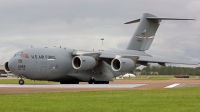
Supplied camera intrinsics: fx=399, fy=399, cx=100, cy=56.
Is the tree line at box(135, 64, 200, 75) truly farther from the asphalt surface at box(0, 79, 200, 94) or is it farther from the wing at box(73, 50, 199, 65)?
the asphalt surface at box(0, 79, 200, 94)

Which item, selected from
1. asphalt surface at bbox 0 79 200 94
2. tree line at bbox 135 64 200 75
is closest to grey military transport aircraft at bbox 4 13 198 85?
asphalt surface at bbox 0 79 200 94

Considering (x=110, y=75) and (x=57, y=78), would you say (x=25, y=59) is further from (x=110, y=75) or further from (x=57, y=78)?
(x=110, y=75)

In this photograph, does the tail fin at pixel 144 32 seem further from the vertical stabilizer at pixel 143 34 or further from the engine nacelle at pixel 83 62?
the engine nacelle at pixel 83 62

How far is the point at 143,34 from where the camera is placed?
43344mm

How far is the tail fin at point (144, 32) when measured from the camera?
42781 millimetres

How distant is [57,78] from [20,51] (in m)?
4.63

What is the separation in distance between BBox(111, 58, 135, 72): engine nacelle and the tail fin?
5.65m

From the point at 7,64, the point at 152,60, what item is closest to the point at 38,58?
the point at 7,64

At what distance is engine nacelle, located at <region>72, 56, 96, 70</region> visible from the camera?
36.7m

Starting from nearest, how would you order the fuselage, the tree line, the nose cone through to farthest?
1. the nose cone
2. the fuselage
3. the tree line

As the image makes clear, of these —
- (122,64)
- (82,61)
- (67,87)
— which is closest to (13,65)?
(82,61)

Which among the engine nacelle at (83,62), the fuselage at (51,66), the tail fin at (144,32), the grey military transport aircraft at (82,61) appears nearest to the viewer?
the fuselage at (51,66)

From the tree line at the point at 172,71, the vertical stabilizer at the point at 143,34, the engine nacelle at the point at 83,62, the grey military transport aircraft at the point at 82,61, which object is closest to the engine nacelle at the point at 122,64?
the grey military transport aircraft at the point at 82,61

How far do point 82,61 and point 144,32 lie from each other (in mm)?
9671
